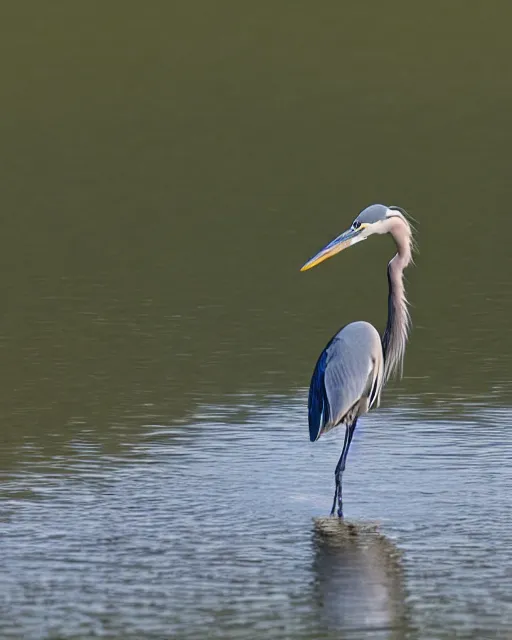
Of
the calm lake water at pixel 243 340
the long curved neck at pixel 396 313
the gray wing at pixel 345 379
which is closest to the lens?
the calm lake water at pixel 243 340

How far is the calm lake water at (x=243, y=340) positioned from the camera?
829 centimetres

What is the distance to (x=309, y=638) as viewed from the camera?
751 cm

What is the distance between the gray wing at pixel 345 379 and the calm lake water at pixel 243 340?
0.42 meters

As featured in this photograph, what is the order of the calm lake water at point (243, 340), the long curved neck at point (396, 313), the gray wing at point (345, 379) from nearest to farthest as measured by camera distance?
the calm lake water at point (243, 340), the gray wing at point (345, 379), the long curved neck at point (396, 313)

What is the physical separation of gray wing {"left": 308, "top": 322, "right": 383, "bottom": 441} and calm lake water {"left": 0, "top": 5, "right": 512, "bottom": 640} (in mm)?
424

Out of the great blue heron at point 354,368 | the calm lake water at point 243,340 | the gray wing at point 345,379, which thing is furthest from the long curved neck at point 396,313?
the calm lake water at point 243,340

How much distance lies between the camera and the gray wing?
33.0 ft

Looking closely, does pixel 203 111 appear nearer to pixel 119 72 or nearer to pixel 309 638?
pixel 119 72

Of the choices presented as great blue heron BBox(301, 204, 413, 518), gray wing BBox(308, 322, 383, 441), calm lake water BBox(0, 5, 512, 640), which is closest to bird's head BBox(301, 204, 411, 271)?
great blue heron BBox(301, 204, 413, 518)

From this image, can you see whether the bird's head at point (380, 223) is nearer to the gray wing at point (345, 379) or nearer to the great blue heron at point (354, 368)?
the great blue heron at point (354, 368)

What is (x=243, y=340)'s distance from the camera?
1451cm

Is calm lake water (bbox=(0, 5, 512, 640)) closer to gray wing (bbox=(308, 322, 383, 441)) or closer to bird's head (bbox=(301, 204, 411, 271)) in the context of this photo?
gray wing (bbox=(308, 322, 383, 441))

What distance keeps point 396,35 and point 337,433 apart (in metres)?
25.8

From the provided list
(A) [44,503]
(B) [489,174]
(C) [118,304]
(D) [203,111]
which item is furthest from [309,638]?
(D) [203,111]
